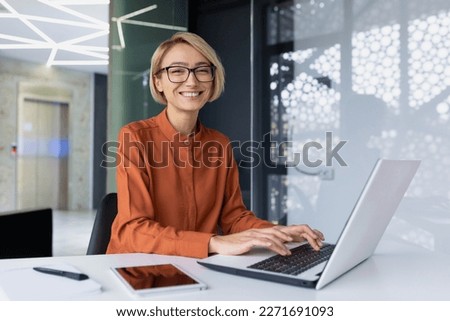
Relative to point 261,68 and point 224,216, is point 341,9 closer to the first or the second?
point 261,68

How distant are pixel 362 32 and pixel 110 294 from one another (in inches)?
128

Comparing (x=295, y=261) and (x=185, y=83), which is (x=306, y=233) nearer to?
(x=295, y=261)

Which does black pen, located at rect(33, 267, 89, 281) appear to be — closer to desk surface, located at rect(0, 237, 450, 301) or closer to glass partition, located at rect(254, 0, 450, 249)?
desk surface, located at rect(0, 237, 450, 301)

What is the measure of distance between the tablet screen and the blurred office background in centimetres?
275

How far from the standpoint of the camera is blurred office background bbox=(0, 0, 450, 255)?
327 centimetres

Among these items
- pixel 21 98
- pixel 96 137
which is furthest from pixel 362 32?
pixel 96 137

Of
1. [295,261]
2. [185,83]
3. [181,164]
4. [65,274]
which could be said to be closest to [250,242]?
[295,261]

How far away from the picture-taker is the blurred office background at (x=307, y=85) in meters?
3.27

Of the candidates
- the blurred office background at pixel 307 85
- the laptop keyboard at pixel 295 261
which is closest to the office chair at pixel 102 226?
the laptop keyboard at pixel 295 261

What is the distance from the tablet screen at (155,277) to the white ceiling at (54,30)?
12.4ft

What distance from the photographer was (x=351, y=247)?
0.94m

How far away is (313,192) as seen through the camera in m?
3.78

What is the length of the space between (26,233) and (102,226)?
56 cm

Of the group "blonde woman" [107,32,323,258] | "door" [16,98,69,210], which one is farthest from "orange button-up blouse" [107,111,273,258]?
"door" [16,98,69,210]
